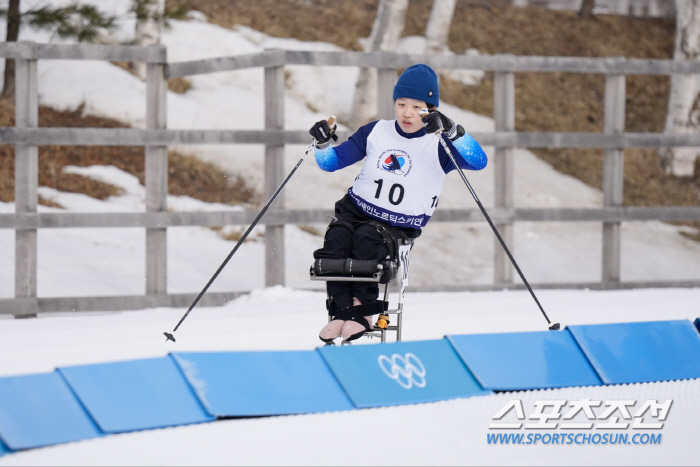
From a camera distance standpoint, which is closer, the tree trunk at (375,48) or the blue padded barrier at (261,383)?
the blue padded barrier at (261,383)

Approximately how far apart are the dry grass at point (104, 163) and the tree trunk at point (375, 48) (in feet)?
8.25

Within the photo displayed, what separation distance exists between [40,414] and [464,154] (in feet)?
6.62

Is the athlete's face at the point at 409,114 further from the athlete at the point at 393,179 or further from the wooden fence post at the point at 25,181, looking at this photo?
the wooden fence post at the point at 25,181

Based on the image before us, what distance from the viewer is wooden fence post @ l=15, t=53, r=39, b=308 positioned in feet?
18.5

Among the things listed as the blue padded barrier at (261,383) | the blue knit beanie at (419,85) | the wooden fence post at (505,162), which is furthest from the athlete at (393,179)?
the wooden fence post at (505,162)

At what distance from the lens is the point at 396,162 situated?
3.84m

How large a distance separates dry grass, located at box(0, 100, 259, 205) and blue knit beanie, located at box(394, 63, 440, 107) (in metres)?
6.60

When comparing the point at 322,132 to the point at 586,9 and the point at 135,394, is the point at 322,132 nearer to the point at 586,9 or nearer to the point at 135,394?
A: the point at 135,394

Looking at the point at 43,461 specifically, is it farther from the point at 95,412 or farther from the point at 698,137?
the point at 698,137

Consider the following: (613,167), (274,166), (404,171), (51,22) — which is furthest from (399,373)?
(51,22)

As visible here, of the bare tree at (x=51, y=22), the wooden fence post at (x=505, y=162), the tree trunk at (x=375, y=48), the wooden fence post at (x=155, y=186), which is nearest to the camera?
the wooden fence post at (x=155, y=186)

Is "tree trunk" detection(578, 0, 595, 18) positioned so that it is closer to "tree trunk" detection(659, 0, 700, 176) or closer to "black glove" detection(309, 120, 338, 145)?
"tree trunk" detection(659, 0, 700, 176)

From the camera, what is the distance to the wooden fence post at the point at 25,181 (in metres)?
5.64

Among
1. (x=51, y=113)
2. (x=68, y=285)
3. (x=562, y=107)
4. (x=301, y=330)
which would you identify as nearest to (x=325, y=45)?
(x=562, y=107)
